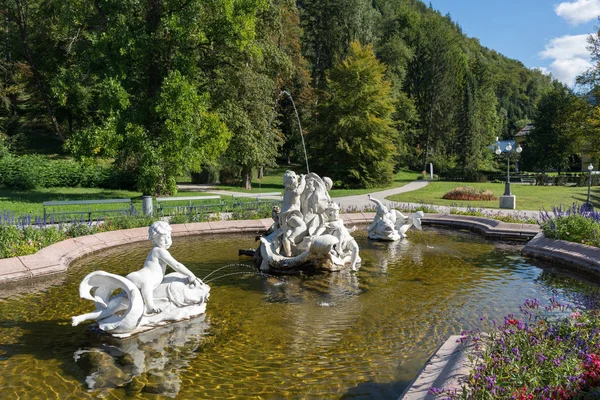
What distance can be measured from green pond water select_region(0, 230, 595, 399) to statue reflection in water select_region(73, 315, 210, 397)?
0.05 feet

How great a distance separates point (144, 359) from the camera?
608 cm

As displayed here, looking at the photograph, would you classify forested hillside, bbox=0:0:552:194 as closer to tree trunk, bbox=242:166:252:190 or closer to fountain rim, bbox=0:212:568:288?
tree trunk, bbox=242:166:252:190

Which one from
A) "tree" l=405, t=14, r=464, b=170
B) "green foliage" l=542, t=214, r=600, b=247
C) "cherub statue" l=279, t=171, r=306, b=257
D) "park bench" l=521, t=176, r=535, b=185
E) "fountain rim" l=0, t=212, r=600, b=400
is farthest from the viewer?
"tree" l=405, t=14, r=464, b=170

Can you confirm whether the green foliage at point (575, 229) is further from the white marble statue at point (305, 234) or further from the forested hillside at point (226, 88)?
the forested hillside at point (226, 88)

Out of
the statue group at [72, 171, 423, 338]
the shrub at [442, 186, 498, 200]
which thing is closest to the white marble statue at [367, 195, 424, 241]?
the statue group at [72, 171, 423, 338]

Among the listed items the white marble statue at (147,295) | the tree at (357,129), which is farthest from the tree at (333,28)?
the white marble statue at (147,295)

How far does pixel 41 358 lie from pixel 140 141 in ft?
63.1

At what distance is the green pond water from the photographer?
215 inches

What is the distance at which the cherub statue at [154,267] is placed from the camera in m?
6.91

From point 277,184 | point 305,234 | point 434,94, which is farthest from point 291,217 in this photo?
point 434,94

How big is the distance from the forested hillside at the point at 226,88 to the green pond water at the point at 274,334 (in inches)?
585

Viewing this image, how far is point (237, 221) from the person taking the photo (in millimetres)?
16500

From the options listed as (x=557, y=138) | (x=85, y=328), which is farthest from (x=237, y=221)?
(x=557, y=138)

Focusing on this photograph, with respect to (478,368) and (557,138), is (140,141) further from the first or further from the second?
(557,138)
